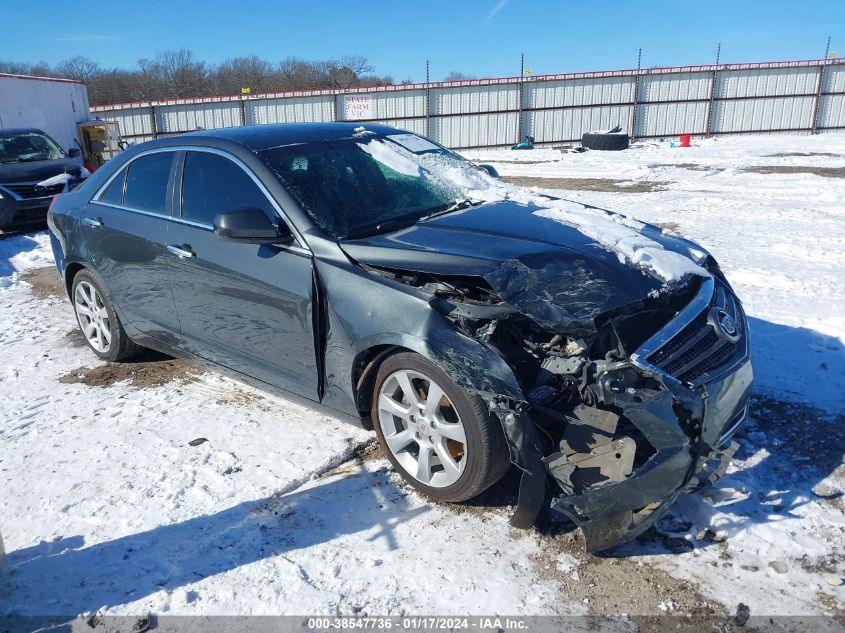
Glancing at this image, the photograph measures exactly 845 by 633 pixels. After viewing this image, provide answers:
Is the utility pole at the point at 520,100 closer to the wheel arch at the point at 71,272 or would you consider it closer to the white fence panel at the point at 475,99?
the white fence panel at the point at 475,99

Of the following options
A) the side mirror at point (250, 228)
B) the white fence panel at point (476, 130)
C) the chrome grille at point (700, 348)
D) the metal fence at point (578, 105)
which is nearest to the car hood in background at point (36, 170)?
the side mirror at point (250, 228)

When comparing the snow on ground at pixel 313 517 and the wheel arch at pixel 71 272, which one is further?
the wheel arch at pixel 71 272

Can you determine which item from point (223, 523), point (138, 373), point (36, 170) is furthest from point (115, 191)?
point (36, 170)

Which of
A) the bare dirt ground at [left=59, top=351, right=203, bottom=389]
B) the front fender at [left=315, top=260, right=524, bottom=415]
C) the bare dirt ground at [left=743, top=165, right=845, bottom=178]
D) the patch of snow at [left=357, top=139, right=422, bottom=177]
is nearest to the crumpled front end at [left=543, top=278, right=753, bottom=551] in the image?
the front fender at [left=315, top=260, right=524, bottom=415]

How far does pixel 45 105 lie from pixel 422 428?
19606 millimetres

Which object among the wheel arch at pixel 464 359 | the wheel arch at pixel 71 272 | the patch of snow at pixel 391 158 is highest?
the patch of snow at pixel 391 158

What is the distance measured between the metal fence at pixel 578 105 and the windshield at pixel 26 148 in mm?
15174

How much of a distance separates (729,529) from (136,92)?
5347cm

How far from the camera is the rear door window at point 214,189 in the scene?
12.2 feet

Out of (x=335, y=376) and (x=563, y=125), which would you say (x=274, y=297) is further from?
(x=563, y=125)

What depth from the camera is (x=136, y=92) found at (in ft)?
157

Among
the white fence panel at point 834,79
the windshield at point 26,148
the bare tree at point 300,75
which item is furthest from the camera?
the bare tree at point 300,75

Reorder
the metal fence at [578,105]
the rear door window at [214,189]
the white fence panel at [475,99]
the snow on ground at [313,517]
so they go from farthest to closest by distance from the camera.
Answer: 1. the white fence panel at [475,99]
2. the metal fence at [578,105]
3. the rear door window at [214,189]
4. the snow on ground at [313,517]

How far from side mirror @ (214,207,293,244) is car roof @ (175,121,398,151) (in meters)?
0.61
